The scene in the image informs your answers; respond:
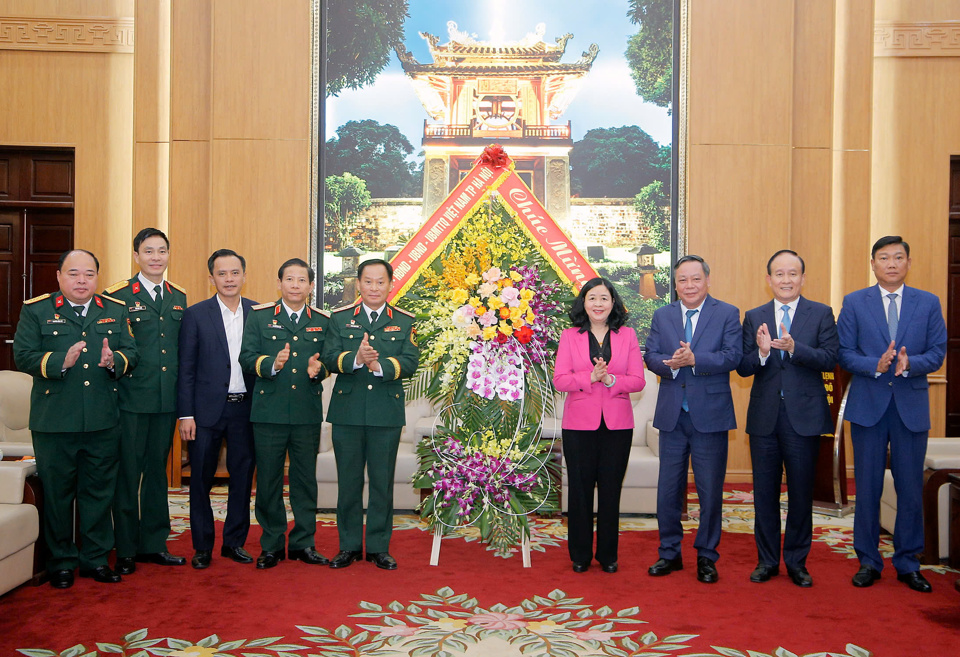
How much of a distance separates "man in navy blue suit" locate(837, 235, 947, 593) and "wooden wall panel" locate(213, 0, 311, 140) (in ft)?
14.6

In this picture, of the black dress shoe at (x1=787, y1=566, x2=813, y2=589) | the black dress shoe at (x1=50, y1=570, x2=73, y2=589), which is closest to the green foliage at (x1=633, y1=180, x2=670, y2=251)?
the black dress shoe at (x1=787, y1=566, x2=813, y2=589)

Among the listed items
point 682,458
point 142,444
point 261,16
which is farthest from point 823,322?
point 261,16

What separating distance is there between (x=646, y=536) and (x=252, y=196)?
4044 millimetres

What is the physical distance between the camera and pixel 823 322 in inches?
139

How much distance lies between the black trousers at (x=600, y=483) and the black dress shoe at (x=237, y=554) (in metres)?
1.61

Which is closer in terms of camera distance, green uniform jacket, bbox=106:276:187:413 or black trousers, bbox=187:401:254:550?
green uniform jacket, bbox=106:276:187:413

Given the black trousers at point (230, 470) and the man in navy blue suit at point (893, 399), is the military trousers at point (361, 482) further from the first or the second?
the man in navy blue suit at point (893, 399)

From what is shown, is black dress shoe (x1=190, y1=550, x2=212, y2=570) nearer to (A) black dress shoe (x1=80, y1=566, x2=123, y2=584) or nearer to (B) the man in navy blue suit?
(A) black dress shoe (x1=80, y1=566, x2=123, y2=584)

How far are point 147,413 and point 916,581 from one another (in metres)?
3.65

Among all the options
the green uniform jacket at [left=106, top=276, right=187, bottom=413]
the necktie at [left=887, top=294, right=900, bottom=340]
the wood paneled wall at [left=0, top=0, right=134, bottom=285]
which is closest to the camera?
the necktie at [left=887, top=294, right=900, bottom=340]

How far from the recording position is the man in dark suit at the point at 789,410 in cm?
346

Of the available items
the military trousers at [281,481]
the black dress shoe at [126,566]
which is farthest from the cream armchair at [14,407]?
the military trousers at [281,481]

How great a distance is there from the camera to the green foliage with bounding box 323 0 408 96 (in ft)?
20.7

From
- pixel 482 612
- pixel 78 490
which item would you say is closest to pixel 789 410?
pixel 482 612
